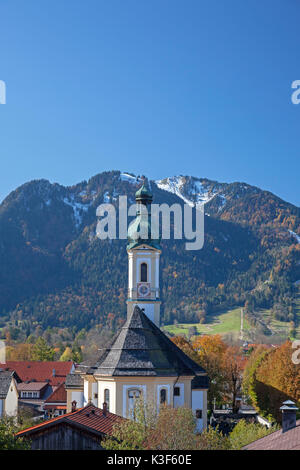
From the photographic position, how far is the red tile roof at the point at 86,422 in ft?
104

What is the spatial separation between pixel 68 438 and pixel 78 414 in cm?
219

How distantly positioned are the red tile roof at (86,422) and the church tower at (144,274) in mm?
26029

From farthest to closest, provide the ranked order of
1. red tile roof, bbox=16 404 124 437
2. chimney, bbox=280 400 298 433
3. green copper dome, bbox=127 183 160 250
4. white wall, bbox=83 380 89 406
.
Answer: green copper dome, bbox=127 183 160 250 < white wall, bbox=83 380 89 406 < chimney, bbox=280 400 298 433 < red tile roof, bbox=16 404 124 437

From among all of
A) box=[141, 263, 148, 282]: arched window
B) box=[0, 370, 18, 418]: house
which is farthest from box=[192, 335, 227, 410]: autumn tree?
box=[141, 263, 148, 282]: arched window

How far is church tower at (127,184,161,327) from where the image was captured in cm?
6300

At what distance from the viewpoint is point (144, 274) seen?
63.3 m

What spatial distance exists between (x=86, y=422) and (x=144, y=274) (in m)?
31.0

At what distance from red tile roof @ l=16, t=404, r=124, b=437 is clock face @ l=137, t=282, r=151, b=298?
85.8 ft

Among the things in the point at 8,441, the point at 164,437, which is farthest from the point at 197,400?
the point at 8,441

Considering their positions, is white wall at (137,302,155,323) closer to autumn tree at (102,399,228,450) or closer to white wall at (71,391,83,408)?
white wall at (71,391,83,408)

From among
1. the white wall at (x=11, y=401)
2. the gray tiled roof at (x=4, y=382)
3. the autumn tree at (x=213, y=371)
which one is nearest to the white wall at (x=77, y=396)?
the white wall at (x=11, y=401)
